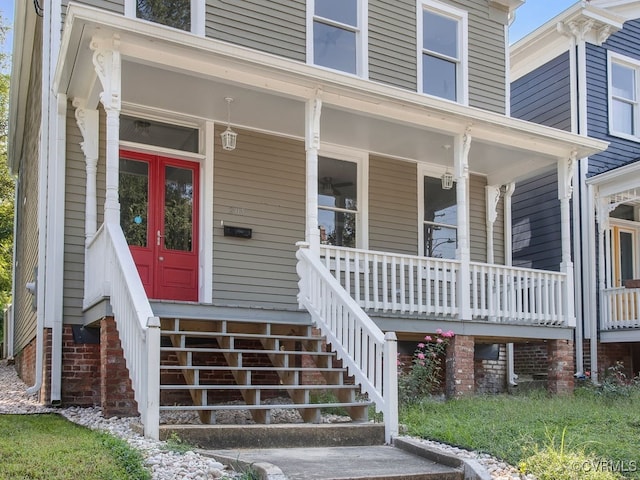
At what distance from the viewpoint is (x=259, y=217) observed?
1019cm

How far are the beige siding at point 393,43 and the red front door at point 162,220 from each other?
3.69 metres

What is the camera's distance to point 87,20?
279 inches

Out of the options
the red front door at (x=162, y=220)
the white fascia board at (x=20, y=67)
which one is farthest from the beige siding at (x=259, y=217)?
→ the white fascia board at (x=20, y=67)

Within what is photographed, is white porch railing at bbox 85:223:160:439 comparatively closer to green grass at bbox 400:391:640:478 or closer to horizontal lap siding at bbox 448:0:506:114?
green grass at bbox 400:391:640:478

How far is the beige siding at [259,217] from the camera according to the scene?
984 cm

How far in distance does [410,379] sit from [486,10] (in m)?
7.73

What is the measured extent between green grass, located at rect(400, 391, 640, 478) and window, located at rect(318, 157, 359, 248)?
11.0ft

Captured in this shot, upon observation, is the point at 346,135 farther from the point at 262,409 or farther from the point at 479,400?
the point at 262,409

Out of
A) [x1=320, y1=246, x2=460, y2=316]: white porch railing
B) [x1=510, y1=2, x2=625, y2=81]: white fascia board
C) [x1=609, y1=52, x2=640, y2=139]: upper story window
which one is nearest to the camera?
[x1=320, y1=246, x2=460, y2=316]: white porch railing

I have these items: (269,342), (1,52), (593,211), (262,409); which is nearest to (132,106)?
(269,342)

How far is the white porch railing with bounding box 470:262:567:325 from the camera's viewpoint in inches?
399

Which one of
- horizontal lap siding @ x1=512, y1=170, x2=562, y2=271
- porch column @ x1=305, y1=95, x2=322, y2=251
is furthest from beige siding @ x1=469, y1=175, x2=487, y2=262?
porch column @ x1=305, y1=95, x2=322, y2=251

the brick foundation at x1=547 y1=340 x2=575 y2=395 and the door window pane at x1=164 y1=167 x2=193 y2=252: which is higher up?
the door window pane at x1=164 y1=167 x2=193 y2=252

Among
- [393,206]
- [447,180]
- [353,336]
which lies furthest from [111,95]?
[447,180]
